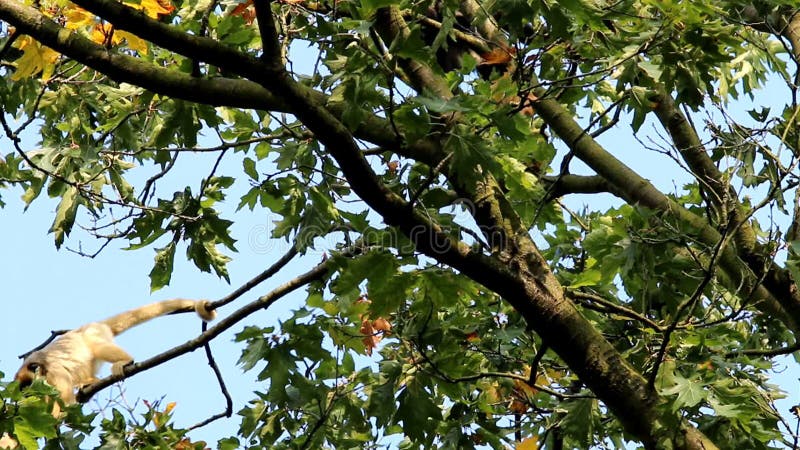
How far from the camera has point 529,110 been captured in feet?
20.6

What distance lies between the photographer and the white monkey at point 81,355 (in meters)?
8.44

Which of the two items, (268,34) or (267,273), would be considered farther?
(267,273)

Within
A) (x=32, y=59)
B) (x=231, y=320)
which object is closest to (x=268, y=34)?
(x=32, y=59)

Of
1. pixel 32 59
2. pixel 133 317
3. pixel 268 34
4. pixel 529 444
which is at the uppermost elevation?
pixel 133 317

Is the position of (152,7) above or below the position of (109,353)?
below

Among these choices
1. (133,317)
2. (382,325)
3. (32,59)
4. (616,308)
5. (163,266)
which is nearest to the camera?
(32,59)

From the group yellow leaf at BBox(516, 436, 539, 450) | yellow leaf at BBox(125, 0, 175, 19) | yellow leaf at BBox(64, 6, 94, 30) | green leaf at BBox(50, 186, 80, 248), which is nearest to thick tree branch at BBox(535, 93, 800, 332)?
yellow leaf at BBox(516, 436, 539, 450)

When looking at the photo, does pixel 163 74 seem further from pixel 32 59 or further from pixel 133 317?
pixel 133 317

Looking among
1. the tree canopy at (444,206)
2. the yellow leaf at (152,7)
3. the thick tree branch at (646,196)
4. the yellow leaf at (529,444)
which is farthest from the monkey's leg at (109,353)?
the yellow leaf at (152,7)

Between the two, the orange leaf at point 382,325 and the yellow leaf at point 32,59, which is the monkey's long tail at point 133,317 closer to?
the orange leaf at point 382,325

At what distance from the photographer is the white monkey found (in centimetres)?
844

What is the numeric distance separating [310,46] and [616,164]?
2.24 m

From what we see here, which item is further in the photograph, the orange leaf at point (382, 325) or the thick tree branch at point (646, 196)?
the orange leaf at point (382, 325)

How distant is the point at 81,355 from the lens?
873cm
